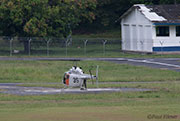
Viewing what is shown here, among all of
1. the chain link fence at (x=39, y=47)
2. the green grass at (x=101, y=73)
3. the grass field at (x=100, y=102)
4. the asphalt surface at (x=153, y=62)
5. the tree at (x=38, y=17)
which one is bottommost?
the grass field at (x=100, y=102)

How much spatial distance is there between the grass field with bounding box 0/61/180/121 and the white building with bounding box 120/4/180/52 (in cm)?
1610

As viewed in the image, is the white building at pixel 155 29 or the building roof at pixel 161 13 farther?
the building roof at pixel 161 13

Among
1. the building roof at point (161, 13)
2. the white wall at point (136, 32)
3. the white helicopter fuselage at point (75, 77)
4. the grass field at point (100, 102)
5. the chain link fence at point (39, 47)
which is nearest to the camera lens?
the grass field at point (100, 102)

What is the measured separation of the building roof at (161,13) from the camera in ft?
173

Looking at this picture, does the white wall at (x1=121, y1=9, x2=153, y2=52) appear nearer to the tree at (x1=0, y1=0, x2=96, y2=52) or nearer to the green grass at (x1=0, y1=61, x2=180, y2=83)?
the tree at (x1=0, y1=0, x2=96, y2=52)

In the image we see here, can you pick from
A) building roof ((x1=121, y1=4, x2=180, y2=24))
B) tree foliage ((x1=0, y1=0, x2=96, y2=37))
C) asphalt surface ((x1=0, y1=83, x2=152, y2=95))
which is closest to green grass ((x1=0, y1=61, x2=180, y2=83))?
asphalt surface ((x1=0, y1=83, x2=152, y2=95))

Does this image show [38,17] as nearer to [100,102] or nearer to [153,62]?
[153,62]

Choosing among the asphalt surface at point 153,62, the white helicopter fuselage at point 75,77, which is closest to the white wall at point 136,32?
the asphalt surface at point 153,62

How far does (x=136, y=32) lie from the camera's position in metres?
55.8

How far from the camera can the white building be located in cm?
5241

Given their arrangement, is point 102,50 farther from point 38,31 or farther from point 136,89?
point 136,89

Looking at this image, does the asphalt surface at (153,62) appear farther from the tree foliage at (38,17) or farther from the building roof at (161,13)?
the building roof at (161,13)

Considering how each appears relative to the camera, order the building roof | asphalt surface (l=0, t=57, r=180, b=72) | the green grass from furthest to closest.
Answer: the building roof → asphalt surface (l=0, t=57, r=180, b=72) → the green grass

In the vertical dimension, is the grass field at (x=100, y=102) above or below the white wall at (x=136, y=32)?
below
